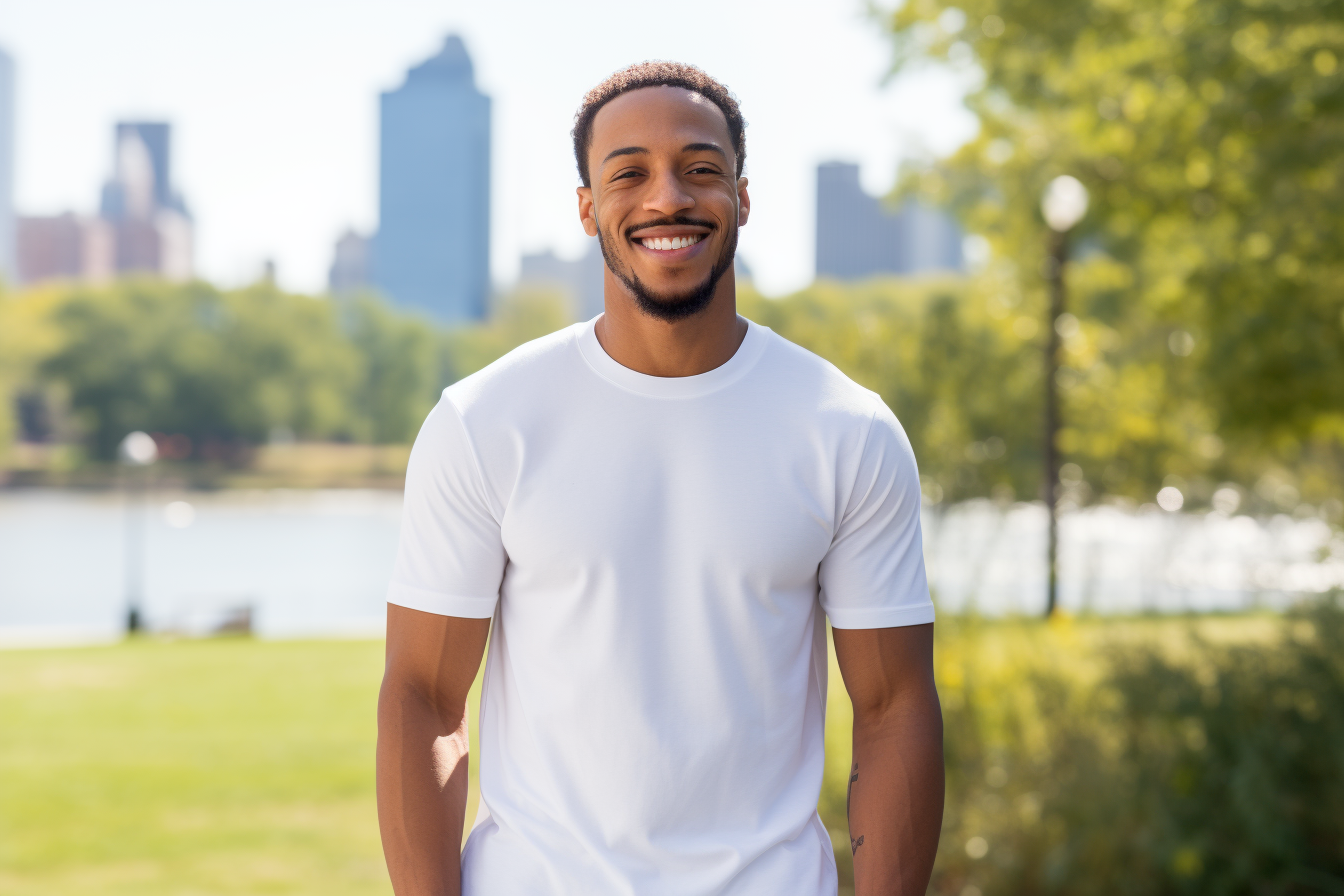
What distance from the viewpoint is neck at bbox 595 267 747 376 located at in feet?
6.74

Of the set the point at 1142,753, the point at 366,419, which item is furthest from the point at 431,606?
the point at 366,419

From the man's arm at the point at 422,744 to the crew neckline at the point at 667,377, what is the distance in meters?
0.47

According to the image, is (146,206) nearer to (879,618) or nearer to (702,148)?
(702,148)

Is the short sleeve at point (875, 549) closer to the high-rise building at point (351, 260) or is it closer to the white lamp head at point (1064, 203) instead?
the white lamp head at point (1064, 203)

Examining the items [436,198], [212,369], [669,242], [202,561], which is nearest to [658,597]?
[669,242]

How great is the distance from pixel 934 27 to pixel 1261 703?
4.52 metres

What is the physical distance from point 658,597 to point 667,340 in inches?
17.3

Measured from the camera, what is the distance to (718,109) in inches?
81.7

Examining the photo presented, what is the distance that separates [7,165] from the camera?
16600 centimetres

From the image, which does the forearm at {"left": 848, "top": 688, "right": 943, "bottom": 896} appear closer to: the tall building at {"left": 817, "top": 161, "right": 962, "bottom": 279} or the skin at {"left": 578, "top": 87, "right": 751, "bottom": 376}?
the skin at {"left": 578, "top": 87, "right": 751, "bottom": 376}

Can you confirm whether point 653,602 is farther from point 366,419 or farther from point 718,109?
point 366,419

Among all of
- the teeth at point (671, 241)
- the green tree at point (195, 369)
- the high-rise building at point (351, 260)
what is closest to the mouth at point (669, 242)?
the teeth at point (671, 241)

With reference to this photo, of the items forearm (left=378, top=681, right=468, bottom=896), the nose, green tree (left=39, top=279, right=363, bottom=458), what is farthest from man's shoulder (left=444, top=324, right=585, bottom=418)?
green tree (left=39, top=279, right=363, bottom=458)

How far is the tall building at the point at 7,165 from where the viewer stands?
144m
